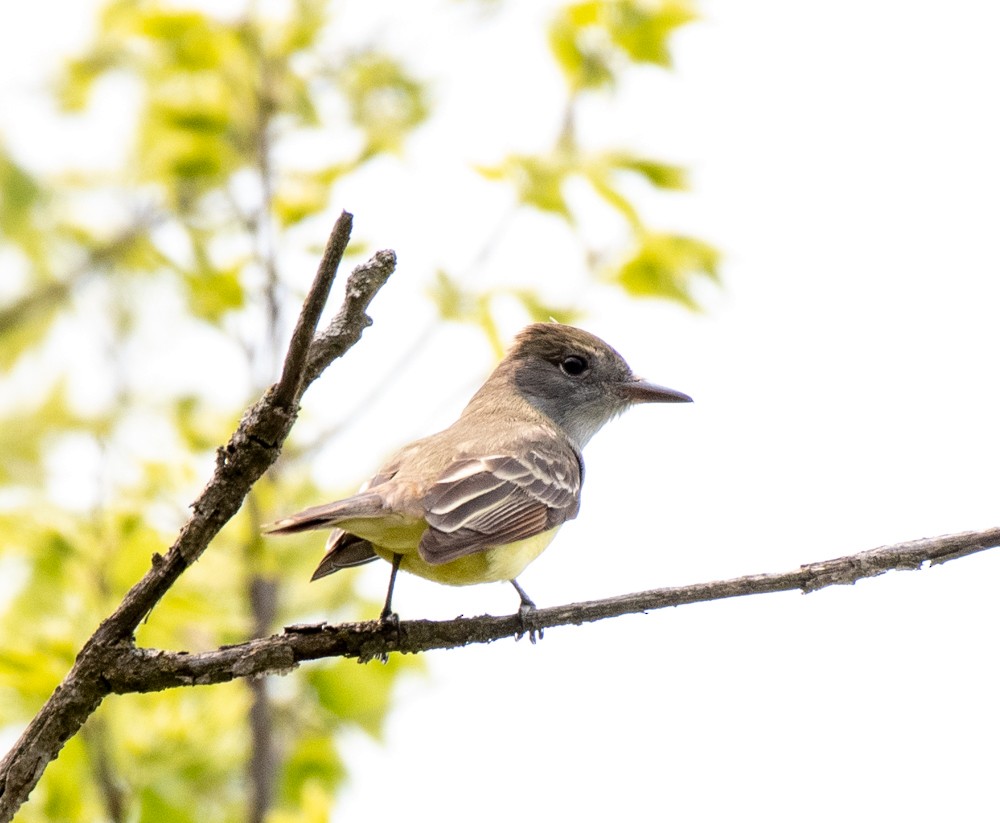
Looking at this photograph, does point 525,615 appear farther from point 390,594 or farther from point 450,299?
point 450,299

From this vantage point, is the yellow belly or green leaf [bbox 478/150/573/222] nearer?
the yellow belly

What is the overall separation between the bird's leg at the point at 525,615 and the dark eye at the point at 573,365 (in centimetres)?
212

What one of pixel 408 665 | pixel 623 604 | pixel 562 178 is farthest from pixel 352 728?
pixel 623 604

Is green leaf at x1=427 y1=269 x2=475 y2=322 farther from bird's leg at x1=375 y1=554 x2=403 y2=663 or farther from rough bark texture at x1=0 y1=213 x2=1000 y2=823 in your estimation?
Answer: rough bark texture at x1=0 y1=213 x2=1000 y2=823

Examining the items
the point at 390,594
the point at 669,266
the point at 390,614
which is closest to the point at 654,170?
the point at 669,266

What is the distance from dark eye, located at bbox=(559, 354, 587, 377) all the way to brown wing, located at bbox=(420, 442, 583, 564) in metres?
0.97

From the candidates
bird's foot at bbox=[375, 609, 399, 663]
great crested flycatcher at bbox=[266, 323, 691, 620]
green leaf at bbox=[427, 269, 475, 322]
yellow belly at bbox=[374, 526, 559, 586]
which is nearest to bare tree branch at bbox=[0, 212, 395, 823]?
bird's foot at bbox=[375, 609, 399, 663]

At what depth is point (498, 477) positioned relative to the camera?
187 inches

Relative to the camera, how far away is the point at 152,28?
19.1ft

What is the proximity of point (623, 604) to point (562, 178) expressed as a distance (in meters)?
3.03

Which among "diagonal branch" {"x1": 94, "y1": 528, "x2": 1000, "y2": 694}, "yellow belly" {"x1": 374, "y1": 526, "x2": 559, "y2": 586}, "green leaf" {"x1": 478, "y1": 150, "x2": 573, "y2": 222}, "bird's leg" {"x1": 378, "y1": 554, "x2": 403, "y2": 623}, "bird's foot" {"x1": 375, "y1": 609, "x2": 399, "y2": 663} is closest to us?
"diagonal branch" {"x1": 94, "y1": 528, "x2": 1000, "y2": 694}

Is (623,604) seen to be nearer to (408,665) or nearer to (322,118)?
(408,665)

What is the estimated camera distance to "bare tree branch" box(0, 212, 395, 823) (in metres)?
2.49

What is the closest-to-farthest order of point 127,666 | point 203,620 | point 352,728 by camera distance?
point 127,666
point 203,620
point 352,728
